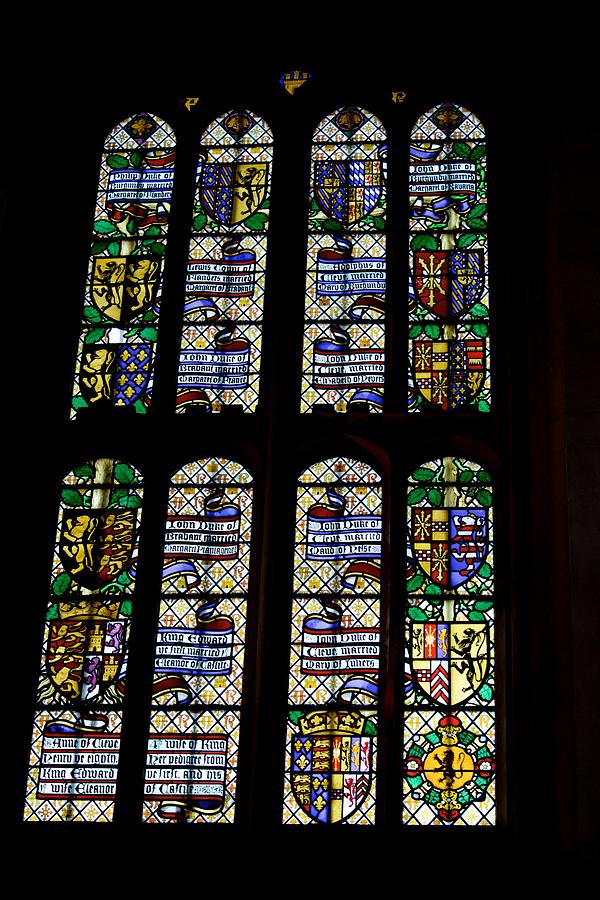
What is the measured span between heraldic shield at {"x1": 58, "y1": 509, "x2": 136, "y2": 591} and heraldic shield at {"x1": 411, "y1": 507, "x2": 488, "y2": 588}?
4.86ft

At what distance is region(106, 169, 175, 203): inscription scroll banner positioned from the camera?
9102 mm

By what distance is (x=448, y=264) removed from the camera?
343 inches

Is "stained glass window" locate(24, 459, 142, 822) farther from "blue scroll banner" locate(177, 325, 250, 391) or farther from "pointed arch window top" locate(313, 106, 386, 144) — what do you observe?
"pointed arch window top" locate(313, 106, 386, 144)

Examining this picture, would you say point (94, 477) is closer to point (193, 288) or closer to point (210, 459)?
point (210, 459)

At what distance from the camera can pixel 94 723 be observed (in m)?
7.65

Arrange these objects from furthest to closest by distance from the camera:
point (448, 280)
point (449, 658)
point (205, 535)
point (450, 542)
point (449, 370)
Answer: point (448, 280) < point (449, 370) < point (205, 535) < point (450, 542) < point (449, 658)

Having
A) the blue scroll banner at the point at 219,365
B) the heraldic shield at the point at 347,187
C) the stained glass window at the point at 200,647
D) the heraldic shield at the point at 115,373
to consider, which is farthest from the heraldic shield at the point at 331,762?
the heraldic shield at the point at 347,187

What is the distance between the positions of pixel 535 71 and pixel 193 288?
228 centimetres

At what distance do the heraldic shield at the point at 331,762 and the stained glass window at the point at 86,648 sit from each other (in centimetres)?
89

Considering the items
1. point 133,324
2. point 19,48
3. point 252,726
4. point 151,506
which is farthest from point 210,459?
point 19,48

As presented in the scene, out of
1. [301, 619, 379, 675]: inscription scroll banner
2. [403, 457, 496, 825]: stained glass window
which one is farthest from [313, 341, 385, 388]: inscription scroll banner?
[301, 619, 379, 675]: inscription scroll banner

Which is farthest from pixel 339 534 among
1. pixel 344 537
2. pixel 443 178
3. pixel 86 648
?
pixel 443 178

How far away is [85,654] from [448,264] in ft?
9.56

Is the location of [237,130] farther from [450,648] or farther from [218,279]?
[450,648]
